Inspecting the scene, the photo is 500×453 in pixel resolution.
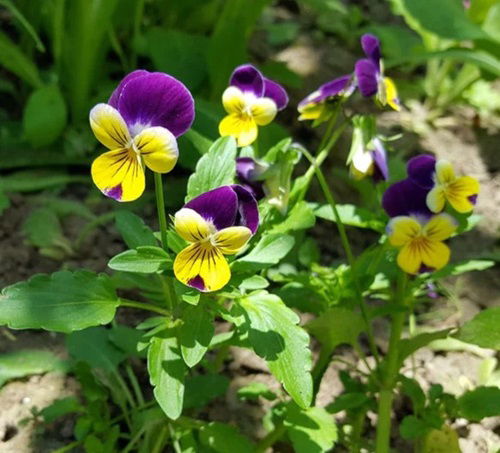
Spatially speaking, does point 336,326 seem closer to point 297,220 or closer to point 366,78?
point 297,220

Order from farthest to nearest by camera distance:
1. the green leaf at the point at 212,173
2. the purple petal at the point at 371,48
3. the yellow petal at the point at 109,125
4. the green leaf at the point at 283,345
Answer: the purple petal at the point at 371,48 → the green leaf at the point at 212,173 → the green leaf at the point at 283,345 → the yellow petal at the point at 109,125

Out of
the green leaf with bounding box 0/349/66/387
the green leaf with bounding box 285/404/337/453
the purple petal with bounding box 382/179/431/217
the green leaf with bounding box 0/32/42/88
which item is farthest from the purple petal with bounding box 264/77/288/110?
the green leaf with bounding box 0/32/42/88

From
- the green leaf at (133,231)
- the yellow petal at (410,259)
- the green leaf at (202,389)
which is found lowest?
the green leaf at (202,389)

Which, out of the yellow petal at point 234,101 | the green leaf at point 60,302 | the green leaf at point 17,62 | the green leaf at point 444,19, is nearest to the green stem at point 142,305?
the green leaf at point 60,302

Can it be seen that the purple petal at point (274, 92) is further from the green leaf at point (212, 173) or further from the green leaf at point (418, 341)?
the green leaf at point (418, 341)

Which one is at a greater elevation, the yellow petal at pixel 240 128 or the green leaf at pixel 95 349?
the yellow petal at pixel 240 128

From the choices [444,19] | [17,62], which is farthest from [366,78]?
[17,62]

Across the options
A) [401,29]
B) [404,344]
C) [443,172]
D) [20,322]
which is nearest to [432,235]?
[443,172]
